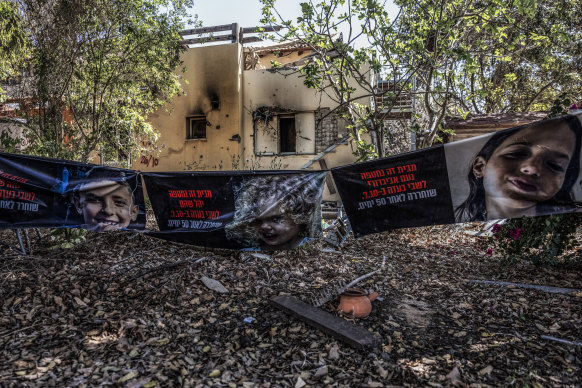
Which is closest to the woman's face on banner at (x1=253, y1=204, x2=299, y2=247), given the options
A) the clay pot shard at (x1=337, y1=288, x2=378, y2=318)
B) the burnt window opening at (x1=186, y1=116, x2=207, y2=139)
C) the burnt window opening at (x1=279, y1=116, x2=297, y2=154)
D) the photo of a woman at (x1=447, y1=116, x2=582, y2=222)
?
the clay pot shard at (x1=337, y1=288, x2=378, y2=318)

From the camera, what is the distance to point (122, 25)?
7430 mm

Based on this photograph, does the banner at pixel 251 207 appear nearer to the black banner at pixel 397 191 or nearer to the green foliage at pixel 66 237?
the black banner at pixel 397 191

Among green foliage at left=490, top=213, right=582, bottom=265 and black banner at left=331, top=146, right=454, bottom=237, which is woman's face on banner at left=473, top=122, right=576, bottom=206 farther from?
green foliage at left=490, top=213, right=582, bottom=265

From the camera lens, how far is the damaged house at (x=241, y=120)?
39.0 feet

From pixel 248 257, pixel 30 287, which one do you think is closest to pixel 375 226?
pixel 248 257

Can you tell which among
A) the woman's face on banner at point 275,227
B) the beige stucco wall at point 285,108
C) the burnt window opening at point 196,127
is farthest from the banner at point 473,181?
the burnt window opening at point 196,127

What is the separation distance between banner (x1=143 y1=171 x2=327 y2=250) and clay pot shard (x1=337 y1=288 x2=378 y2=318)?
1.51 metres

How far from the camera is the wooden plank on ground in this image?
3.06 metres

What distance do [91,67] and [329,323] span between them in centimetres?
700

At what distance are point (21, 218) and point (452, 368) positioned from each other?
5.56m

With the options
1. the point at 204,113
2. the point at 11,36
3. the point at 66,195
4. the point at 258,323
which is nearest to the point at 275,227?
the point at 258,323

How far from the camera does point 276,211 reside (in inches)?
199

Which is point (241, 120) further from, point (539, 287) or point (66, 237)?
point (539, 287)

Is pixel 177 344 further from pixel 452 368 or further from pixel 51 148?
pixel 51 148
